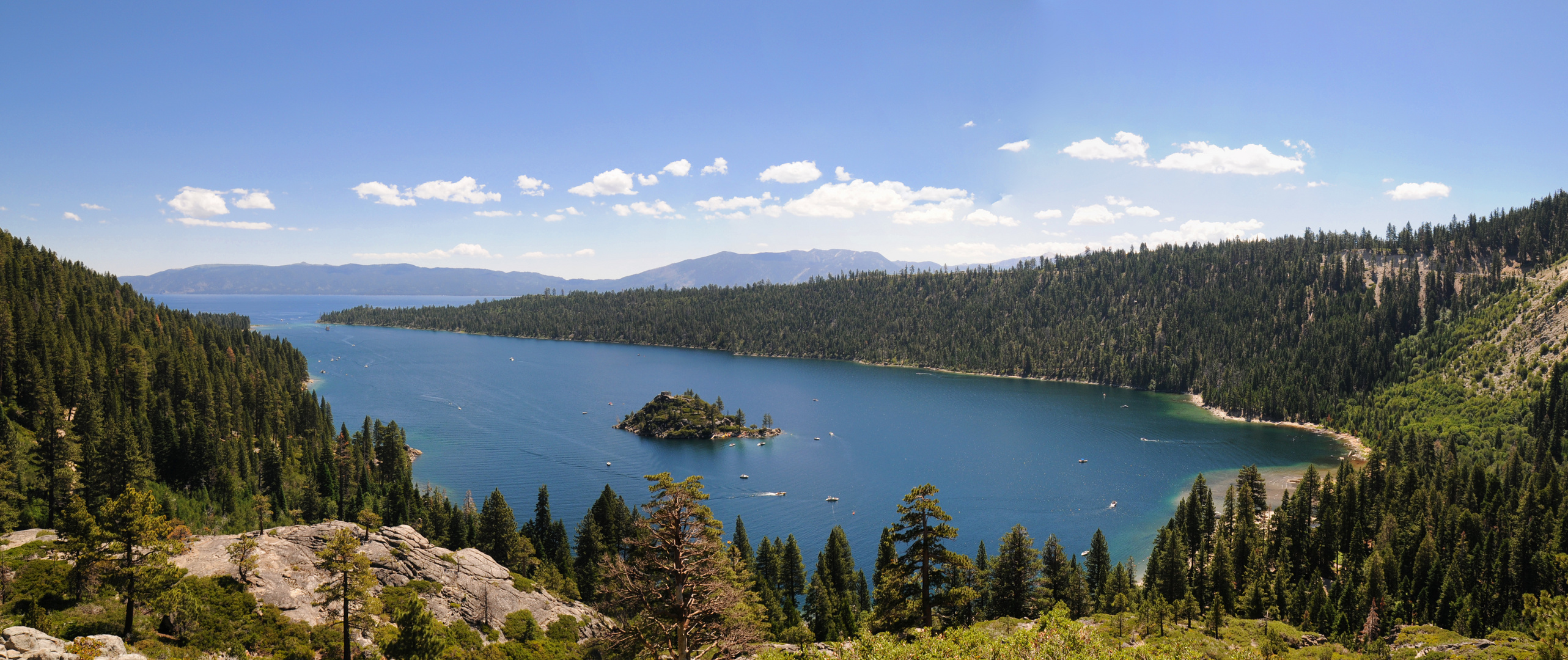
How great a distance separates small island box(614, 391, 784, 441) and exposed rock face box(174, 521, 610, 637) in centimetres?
8694

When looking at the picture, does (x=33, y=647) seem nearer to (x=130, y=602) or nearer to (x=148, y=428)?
(x=130, y=602)

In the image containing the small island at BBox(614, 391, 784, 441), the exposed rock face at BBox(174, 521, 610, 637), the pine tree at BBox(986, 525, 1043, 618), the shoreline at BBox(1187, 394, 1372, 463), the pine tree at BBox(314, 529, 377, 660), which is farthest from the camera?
the small island at BBox(614, 391, 784, 441)

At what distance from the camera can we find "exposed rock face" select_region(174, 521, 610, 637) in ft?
145

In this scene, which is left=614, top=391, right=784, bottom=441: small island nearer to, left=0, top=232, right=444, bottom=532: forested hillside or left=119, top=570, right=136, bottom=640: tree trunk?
left=0, top=232, right=444, bottom=532: forested hillside

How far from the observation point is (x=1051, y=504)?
10331 centimetres

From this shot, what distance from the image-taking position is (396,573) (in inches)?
2007

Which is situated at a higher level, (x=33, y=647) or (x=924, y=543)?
(x=924, y=543)

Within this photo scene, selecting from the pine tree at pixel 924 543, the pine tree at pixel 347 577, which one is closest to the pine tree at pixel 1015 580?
the pine tree at pixel 924 543

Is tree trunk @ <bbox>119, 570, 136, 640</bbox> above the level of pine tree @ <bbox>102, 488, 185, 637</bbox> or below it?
below

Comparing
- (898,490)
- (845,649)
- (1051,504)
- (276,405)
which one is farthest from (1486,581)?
(276,405)

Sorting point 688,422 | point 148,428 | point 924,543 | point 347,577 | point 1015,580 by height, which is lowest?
point 1015,580

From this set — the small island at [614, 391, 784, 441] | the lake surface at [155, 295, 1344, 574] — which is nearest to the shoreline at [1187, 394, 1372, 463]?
the lake surface at [155, 295, 1344, 574]

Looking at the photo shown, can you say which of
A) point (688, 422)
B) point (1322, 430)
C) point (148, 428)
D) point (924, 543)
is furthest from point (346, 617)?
point (1322, 430)

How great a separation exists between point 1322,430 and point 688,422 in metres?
144
